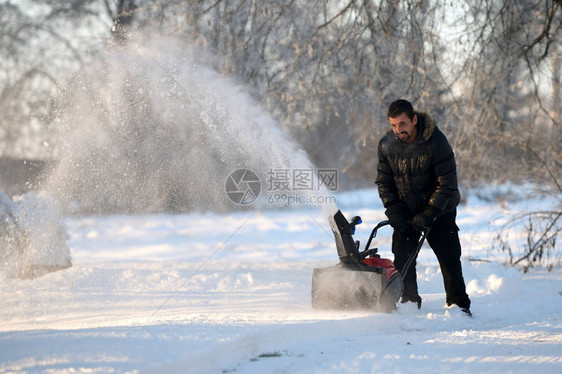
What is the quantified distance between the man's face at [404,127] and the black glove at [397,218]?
560 millimetres

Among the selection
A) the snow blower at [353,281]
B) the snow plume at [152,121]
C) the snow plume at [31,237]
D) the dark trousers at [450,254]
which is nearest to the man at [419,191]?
the dark trousers at [450,254]

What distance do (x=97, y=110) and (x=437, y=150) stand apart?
4.68 meters

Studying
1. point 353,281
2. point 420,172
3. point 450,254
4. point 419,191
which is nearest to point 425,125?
point 420,172

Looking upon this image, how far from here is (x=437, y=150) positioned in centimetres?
446

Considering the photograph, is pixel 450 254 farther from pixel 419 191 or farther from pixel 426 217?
pixel 419 191

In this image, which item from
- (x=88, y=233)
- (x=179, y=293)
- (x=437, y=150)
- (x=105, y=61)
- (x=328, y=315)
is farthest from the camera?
(x=88, y=233)

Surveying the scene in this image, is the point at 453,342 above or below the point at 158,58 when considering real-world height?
below

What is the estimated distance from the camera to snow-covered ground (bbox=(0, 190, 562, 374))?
315 centimetres

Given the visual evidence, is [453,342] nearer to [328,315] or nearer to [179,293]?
[328,315]

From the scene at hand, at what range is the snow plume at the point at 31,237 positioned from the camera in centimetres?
645

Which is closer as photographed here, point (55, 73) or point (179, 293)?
point (179, 293)

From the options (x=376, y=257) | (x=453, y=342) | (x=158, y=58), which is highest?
(x=158, y=58)

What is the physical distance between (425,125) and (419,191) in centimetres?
52

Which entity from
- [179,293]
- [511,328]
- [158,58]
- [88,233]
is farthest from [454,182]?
[88,233]
